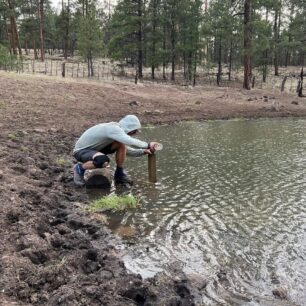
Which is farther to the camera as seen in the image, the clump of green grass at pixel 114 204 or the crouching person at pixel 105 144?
the crouching person at pixel 105 144

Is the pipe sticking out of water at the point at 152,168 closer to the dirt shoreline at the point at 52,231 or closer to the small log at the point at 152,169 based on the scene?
the small log at the point at 152,169

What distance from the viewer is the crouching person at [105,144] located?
8695 mm

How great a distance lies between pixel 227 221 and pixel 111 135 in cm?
280

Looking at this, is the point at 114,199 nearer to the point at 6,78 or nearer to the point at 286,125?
the point at 286,125

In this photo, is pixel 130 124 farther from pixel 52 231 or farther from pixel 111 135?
pixel 52 231

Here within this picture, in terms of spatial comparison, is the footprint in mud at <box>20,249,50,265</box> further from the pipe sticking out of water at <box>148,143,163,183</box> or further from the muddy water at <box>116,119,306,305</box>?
the pipe sticking out of water at <box>148,143,163,183</box>

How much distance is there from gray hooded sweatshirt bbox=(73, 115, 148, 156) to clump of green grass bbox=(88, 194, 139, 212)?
114cm

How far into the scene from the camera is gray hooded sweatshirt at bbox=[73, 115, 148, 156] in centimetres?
866

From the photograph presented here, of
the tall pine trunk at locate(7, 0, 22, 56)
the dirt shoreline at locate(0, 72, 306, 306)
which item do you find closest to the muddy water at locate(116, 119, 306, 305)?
the dirt shoreline at locate(0, 72, 306, 306)

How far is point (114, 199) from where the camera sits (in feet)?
26.4

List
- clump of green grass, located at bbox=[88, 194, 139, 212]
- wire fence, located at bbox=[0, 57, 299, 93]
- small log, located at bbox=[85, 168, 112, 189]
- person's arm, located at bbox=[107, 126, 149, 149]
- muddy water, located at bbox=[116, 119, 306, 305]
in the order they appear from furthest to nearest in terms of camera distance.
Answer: wire fence, located at bbox=[0, 57, 299, 93] → small log, located at bbox=[85, 168, 112, 189] → person's arm, located at bbox=[107, 126, 149, 149] → clump of green grass, located at bbox=[88, 194, 139, 212] → muddy water, located at bbox=[116, 119, 306, 305]

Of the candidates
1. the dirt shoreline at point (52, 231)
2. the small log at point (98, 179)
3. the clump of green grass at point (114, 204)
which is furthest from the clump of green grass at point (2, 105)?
the clump of green grass at point (114, 204)

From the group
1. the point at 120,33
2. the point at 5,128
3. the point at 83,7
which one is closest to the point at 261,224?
the point at 5,128

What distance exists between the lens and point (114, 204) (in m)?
7.90
